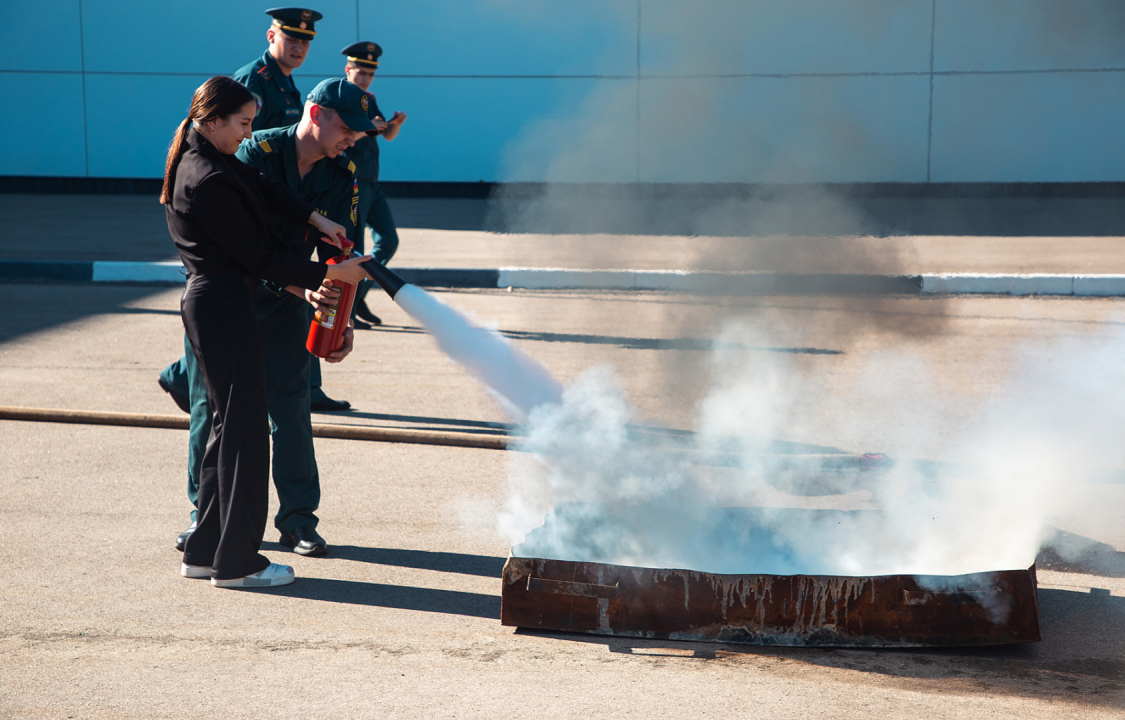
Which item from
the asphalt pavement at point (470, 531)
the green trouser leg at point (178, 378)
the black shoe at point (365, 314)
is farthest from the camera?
the black shoe at point (365, 314)

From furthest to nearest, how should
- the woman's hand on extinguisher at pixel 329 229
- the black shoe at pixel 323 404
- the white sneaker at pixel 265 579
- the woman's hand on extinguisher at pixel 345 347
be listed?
the black shoe at pixel 323 404
the woman's hand on extinguisher at pixel 345 347
the woman's hand on extinguisher at pixel 329 229
the white sneaker at pixel 265 579

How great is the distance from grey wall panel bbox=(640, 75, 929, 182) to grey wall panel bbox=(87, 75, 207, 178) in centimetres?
1296

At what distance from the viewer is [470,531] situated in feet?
12.7

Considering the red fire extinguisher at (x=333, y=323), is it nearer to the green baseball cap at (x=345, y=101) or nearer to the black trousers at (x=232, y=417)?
the black trousers at (x=232, y=417)

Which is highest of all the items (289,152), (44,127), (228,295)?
(44,127)

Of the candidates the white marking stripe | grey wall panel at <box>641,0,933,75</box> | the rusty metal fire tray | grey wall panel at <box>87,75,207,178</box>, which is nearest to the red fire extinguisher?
the rusty metal fire tray

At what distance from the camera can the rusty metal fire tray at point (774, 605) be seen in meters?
2.81

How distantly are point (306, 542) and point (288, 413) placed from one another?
0.46 metres

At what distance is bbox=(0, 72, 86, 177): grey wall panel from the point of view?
15555 mm

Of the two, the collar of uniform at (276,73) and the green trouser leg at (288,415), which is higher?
the collar of uniform at (276,73)

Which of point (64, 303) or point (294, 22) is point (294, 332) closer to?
point (294, 22)

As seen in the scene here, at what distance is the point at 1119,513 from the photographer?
392 centimetres

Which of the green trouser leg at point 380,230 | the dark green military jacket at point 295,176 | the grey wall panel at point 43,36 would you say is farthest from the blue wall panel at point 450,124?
the dark green military jacket at point 295,176

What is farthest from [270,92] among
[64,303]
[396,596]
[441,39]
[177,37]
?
[177,37]
